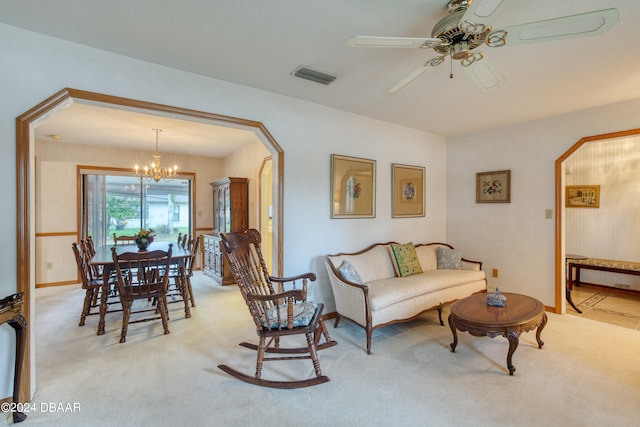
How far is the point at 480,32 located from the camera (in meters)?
1.56

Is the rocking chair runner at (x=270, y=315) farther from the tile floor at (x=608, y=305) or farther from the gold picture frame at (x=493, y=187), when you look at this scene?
the tile floor at (x=608, y=305)

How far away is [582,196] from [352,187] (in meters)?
4.24

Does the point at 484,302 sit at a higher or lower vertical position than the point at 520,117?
lower

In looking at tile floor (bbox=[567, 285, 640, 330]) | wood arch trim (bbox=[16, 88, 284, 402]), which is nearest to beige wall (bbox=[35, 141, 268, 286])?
wood arch trim (bbox=[16, 88, 284, 402])

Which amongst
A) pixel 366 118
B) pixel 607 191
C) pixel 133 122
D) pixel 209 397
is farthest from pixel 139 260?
pixel 607 191

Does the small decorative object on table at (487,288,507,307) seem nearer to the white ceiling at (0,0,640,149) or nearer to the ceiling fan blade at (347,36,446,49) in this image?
the white ceiling at (0,0,640,149)

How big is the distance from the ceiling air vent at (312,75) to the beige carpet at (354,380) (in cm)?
251

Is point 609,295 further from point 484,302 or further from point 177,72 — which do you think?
point 177,72

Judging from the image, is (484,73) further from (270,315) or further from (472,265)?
(472,265)

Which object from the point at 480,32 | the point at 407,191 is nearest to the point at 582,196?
the point at 407,191

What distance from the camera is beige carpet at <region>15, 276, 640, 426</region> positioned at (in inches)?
73.9

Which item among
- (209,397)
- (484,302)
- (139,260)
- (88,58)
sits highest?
(88,58)

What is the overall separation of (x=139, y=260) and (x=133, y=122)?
2.15 metres

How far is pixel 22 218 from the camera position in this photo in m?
2.01
